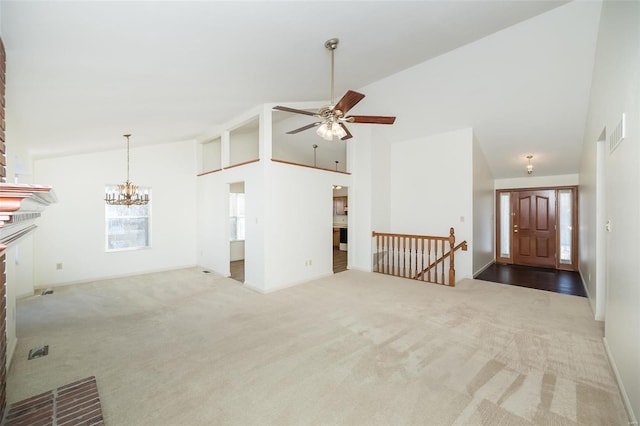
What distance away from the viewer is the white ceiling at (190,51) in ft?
6.15

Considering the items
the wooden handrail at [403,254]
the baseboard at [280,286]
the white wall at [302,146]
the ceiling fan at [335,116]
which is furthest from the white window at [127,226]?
the wooden handrail at [403,254]

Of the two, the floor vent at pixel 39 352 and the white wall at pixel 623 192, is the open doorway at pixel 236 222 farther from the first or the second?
the white wall at pixel 623 192

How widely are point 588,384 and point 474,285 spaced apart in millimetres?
2843

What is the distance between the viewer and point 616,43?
90.9 inches

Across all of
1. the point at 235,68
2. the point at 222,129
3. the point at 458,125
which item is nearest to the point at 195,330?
the point at 235,68

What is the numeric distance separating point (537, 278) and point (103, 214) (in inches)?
355

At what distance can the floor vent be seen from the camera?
2630mm

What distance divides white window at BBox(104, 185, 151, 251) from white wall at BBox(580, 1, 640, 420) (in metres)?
7.37

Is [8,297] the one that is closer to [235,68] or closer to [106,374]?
[106,374]

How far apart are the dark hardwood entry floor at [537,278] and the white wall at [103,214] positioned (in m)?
6.86

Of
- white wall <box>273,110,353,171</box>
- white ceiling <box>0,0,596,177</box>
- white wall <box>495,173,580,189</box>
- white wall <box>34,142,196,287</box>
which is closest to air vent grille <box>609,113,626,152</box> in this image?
white ceiling <box>0,0,596,177</box>

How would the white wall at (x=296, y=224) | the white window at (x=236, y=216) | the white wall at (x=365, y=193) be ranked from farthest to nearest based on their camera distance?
the white window at (x=236, y=216), the white wall at (x=365, y=193), the white wall at (x=296, y=224)

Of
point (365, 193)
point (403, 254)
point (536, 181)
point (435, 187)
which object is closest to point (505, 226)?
point (536, 181)

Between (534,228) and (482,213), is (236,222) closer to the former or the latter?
(482,213)
